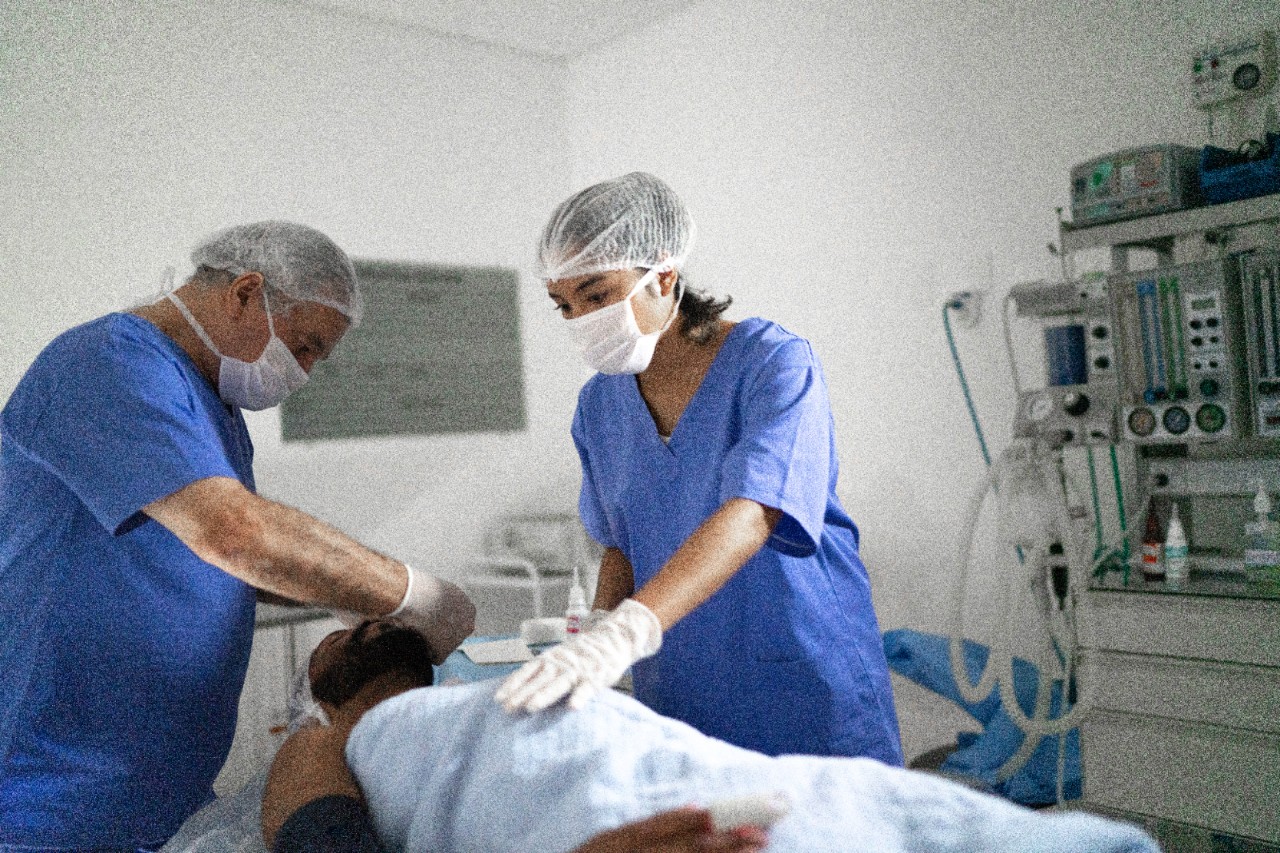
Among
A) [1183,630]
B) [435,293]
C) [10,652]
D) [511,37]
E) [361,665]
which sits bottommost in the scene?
[1183,630]

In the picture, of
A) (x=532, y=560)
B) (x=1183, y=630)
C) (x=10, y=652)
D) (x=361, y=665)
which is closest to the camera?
(x=10, y=652)

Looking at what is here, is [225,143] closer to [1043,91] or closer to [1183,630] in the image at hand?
[1043,91]

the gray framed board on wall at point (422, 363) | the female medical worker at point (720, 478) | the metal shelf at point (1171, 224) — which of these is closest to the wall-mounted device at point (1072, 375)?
the metal shelf at point (1171, 224)

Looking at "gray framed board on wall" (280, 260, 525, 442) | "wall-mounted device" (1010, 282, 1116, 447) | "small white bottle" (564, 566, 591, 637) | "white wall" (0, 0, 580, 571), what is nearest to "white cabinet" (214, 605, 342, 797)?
"white wall" (0, 0, 580, 571)

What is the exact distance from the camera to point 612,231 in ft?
5.00

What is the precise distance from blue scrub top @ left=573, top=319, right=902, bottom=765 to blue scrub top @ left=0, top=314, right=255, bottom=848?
625mm

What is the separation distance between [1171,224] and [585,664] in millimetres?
1870

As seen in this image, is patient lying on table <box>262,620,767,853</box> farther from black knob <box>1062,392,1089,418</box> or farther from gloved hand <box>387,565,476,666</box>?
black knob <box>1062,392,1089,418</box>

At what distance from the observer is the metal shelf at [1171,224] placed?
2.23 metres

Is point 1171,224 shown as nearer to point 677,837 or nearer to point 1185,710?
point 1185,710

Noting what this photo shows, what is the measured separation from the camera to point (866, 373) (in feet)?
11.6

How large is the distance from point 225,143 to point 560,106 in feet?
4.96

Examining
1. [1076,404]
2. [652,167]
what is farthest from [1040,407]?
[652,167]

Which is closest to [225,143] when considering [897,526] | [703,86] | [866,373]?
[703,86]
